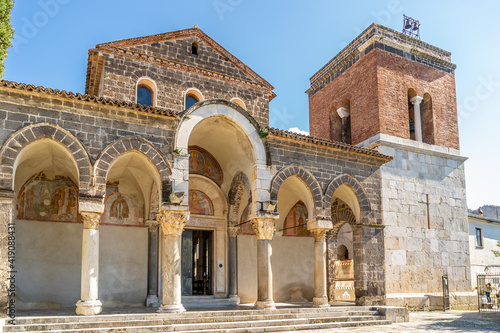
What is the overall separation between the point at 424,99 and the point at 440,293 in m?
7.68

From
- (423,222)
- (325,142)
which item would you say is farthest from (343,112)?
(325,142)

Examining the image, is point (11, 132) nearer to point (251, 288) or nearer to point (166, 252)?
point (166, 252)

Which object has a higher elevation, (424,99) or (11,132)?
(424,99)

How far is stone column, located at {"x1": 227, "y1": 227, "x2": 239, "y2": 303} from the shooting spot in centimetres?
1472

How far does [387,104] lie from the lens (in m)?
17.8

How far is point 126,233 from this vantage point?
13766 millimetres

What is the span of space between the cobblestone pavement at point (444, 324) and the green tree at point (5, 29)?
11.8m

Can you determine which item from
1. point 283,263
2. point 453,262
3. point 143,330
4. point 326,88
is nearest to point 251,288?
point 283,263

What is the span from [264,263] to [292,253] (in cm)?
428

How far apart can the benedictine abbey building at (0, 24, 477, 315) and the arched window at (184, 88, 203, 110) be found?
5 cm

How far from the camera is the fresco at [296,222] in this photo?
16.5 metres

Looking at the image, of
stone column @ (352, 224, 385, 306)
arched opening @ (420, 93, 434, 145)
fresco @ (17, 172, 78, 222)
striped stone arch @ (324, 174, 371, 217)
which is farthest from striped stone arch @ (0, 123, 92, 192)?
arched opening @ (420, 93, 434, 145)

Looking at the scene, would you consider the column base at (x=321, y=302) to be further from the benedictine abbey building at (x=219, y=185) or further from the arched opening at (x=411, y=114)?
the arched opening at (x=411, y=114)

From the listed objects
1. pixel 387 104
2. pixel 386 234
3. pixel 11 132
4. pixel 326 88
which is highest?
pixel 326 88
